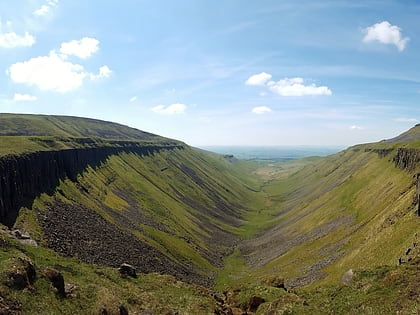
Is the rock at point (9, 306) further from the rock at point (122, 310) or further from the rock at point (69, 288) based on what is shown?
the rock at point (122, 310)

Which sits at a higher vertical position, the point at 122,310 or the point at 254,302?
the point at 122,310

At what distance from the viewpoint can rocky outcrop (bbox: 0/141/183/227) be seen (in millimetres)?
67062

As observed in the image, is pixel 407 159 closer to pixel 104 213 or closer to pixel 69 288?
pixel 104 213


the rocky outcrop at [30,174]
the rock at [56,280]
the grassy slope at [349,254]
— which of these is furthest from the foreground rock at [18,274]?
the rocky outcrop at [30,174]

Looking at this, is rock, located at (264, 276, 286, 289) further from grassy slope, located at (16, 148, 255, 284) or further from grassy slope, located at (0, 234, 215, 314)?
grassy slope, located at (16, 148, 255, 284)

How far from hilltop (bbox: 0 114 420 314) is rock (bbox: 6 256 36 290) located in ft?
0.63

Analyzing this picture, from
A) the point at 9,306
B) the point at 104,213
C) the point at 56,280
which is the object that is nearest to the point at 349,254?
the point at 56,280

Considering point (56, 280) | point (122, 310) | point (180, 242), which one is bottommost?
point (180, 242)

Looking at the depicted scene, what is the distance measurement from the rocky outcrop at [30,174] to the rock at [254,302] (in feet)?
150

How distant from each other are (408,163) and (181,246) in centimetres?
7822

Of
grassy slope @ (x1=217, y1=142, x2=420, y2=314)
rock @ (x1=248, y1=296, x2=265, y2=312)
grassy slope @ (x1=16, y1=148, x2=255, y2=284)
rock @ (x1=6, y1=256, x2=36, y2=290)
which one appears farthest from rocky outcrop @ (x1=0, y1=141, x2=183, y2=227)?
rock @ (x1=248, y1=296, x2=265, y2=312)

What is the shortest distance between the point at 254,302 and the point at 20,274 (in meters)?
28.7

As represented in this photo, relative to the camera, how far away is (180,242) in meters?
111

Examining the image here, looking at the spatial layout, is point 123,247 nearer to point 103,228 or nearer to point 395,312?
point 103,228
